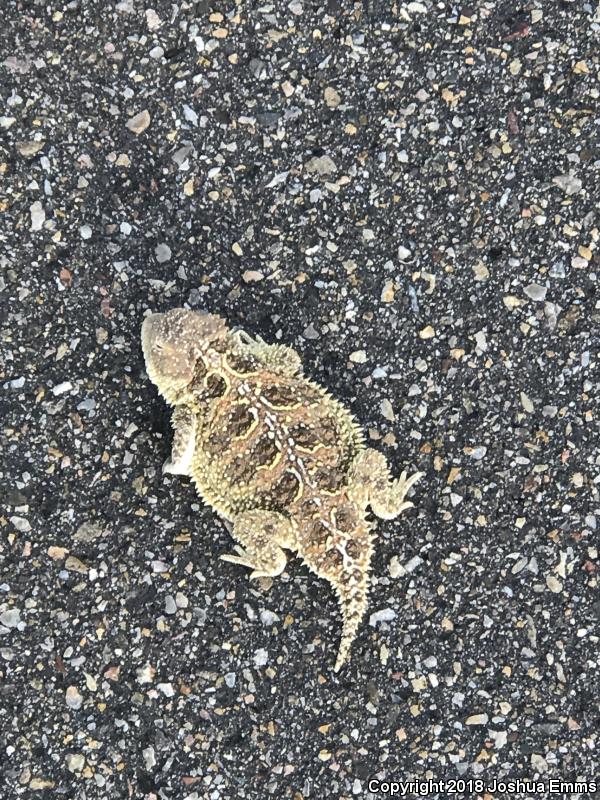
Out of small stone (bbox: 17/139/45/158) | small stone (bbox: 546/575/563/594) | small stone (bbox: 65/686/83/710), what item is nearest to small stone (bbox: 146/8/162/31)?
small stone (bbox: 17/139/45/158)

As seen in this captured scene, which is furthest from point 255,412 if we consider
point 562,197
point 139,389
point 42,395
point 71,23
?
point 71,23

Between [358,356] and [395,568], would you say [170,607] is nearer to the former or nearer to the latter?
[395,568]

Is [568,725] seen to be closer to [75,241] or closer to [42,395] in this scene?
[42,395]

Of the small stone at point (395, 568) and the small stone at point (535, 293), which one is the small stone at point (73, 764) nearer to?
the small stone at point (395, 568)

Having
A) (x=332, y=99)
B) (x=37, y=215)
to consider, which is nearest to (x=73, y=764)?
(x=37, y=215)

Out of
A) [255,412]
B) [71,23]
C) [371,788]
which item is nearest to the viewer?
[255,412]

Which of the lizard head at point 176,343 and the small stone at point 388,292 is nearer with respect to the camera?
the lizard head at point 176,343

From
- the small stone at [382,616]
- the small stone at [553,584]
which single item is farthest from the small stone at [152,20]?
the small stone at [553,584]
